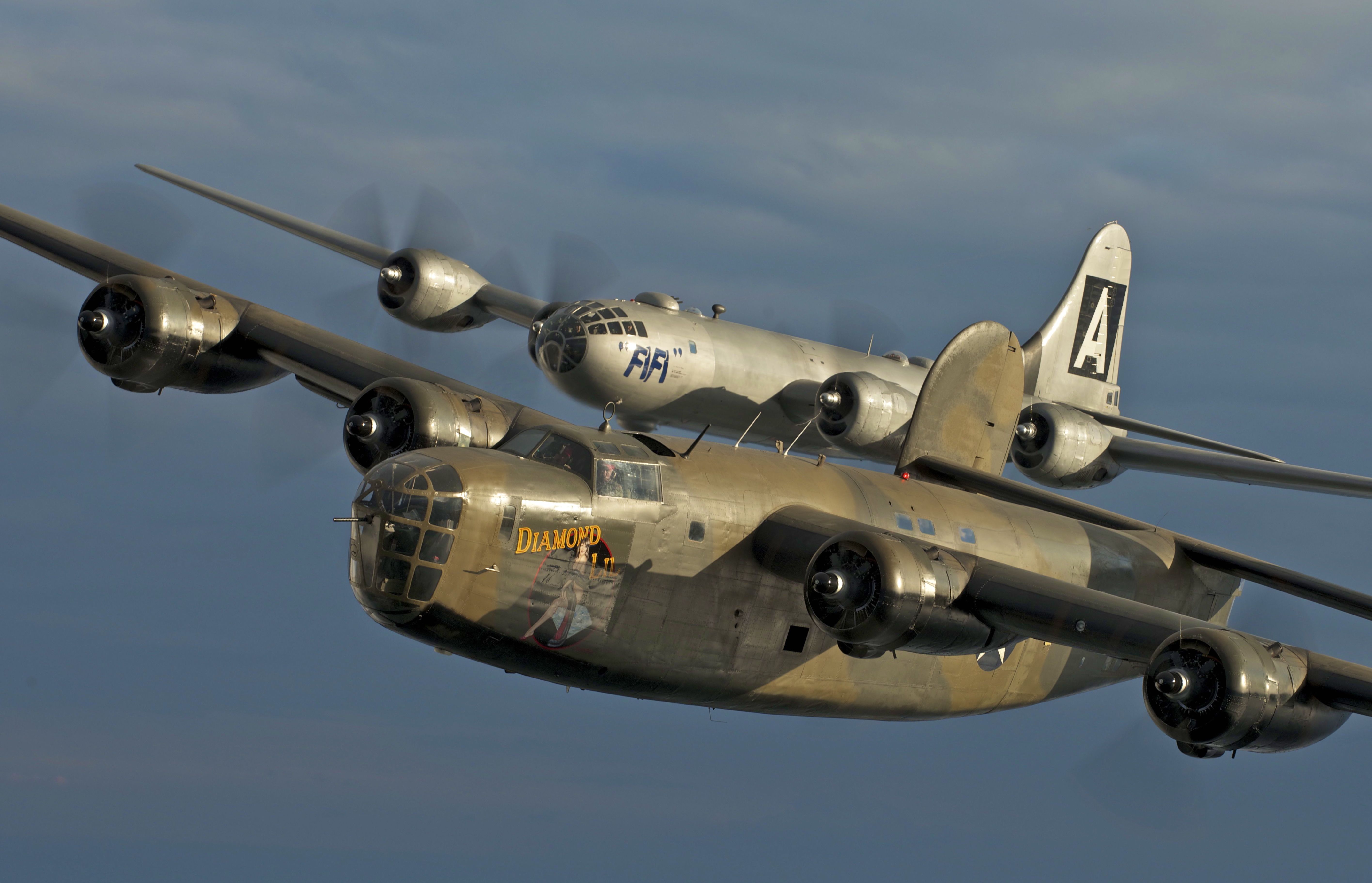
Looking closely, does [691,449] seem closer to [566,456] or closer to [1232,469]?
[566,456]

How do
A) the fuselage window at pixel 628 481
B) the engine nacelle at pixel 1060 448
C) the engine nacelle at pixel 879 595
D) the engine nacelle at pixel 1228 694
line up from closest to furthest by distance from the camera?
the engine nacelle at pixel 1228 694 < the engine nacelle at pixel 879 595 < the fuselage window at pixel 628 481 < the engine nacelle at pixel 1060 448

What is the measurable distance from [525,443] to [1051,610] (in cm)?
765

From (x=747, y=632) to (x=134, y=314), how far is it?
14244mm

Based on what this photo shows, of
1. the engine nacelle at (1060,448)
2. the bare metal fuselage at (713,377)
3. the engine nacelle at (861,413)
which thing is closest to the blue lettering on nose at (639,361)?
the bare metal fuselage at (713,377)

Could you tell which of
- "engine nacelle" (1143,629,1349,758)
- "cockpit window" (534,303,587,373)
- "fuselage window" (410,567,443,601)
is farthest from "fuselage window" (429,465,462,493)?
"cockpit window" (534,303,587,373)

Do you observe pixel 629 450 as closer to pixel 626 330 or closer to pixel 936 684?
pixel 936 684

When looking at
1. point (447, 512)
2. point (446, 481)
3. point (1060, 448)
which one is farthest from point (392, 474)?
point (1060, 448)

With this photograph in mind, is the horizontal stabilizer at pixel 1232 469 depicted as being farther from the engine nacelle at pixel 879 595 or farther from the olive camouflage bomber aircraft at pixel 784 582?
the engine nacelle at pixel 879 595

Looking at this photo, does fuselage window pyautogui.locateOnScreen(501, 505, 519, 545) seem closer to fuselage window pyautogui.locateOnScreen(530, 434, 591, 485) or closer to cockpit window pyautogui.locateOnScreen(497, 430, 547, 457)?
fuselage window pyautogui.locateOnScreen(530, 434, 591, 485)

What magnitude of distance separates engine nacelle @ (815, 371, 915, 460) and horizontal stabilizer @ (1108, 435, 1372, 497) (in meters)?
8.21

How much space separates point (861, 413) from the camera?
3750 centimetres

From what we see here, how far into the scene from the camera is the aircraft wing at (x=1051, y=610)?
64.4 feet

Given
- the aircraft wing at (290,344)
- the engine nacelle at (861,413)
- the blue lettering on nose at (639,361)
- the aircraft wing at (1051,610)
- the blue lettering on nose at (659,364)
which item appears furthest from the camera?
the engine nacelle at (861,413)

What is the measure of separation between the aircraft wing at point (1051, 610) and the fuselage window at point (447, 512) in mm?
4682
